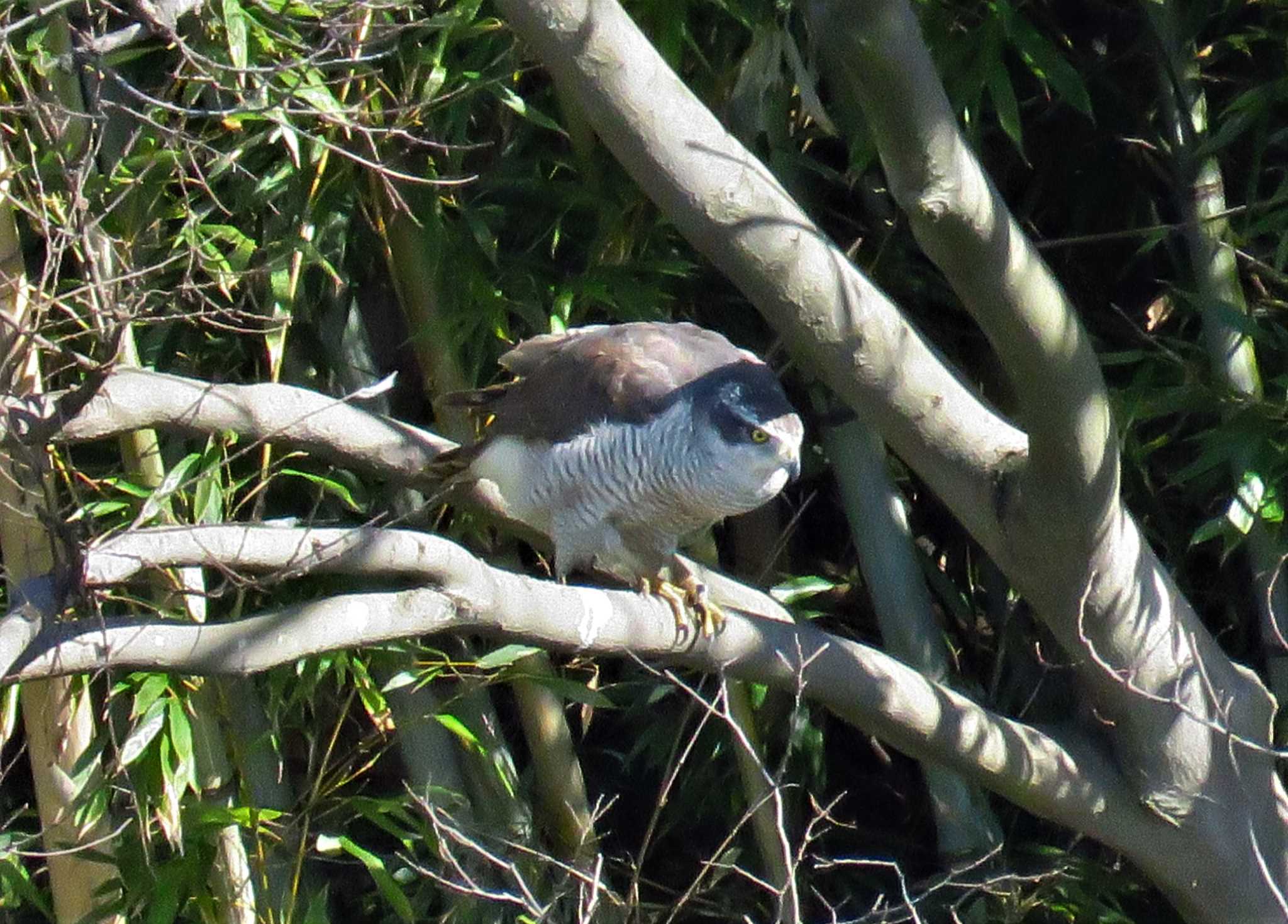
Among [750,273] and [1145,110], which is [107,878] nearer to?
[750,273]

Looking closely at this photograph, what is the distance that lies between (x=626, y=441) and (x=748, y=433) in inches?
9.1

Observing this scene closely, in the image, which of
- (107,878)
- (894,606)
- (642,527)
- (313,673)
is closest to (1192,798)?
(894,606)

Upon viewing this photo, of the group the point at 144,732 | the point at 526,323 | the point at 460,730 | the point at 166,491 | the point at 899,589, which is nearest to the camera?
the point at 166,491

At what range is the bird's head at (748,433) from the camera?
2303 mm

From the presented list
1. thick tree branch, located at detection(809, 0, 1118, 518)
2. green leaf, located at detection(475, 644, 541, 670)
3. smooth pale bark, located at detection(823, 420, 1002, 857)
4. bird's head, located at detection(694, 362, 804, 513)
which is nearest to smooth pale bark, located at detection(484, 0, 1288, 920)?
thick tree branch, located at detection(809, 0, 1118, 518)

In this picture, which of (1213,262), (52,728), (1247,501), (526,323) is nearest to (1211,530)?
(1247,501)

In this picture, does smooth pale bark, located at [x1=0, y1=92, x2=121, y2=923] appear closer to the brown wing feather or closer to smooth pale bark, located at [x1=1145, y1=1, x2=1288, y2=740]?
the brown wing feather

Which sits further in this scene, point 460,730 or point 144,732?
point 460,730

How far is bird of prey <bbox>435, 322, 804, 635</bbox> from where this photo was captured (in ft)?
7.72

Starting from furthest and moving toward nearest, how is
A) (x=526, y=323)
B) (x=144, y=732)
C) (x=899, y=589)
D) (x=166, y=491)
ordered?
(x=526, y=323)
(x=899, y=589)
(x=144, y=732)
(x=166, y=491)

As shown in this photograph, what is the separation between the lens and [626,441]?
2457mm

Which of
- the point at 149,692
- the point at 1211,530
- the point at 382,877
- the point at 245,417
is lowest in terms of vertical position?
the point at 382,877

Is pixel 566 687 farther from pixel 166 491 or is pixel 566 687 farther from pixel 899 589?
pixel 166 491

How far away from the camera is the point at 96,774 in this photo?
2.62m
